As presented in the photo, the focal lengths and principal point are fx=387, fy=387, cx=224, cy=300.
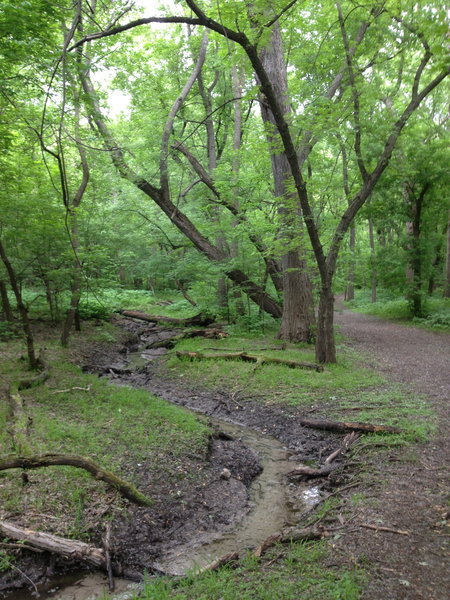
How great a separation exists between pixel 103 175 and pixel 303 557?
1307 cm

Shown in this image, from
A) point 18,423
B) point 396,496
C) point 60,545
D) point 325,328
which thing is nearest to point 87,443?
point 18,423

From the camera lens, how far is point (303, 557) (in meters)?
3.27

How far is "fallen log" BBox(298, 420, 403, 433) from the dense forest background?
9.20ft

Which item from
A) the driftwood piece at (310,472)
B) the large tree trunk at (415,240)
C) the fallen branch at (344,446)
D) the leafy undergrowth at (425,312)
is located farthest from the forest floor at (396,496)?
the large tree trunk at (415,240)

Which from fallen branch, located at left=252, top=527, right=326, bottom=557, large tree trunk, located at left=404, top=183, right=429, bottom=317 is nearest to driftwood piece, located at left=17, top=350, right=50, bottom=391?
fallen branch, located at left=252, top=527, right=326, bottom=557

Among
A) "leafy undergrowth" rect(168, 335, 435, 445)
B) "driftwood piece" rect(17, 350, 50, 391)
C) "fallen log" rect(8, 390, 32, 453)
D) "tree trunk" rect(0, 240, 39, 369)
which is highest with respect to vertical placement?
"tree trunk" rect(0, 240, 39, 369)

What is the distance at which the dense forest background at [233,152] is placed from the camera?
576 cm

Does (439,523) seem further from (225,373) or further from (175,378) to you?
(175,378)

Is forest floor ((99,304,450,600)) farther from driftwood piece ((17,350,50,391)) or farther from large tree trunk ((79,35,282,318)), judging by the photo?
large tree trunk ((79,35,282,318))

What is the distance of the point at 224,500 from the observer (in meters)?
4.65

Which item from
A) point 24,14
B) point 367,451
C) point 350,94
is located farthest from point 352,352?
point 24,14

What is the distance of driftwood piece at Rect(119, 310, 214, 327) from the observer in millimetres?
14867

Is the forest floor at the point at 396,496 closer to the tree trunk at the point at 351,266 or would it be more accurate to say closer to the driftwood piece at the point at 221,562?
the driftwood piece at the point at 221,562

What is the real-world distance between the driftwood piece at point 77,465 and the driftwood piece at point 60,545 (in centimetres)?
56
